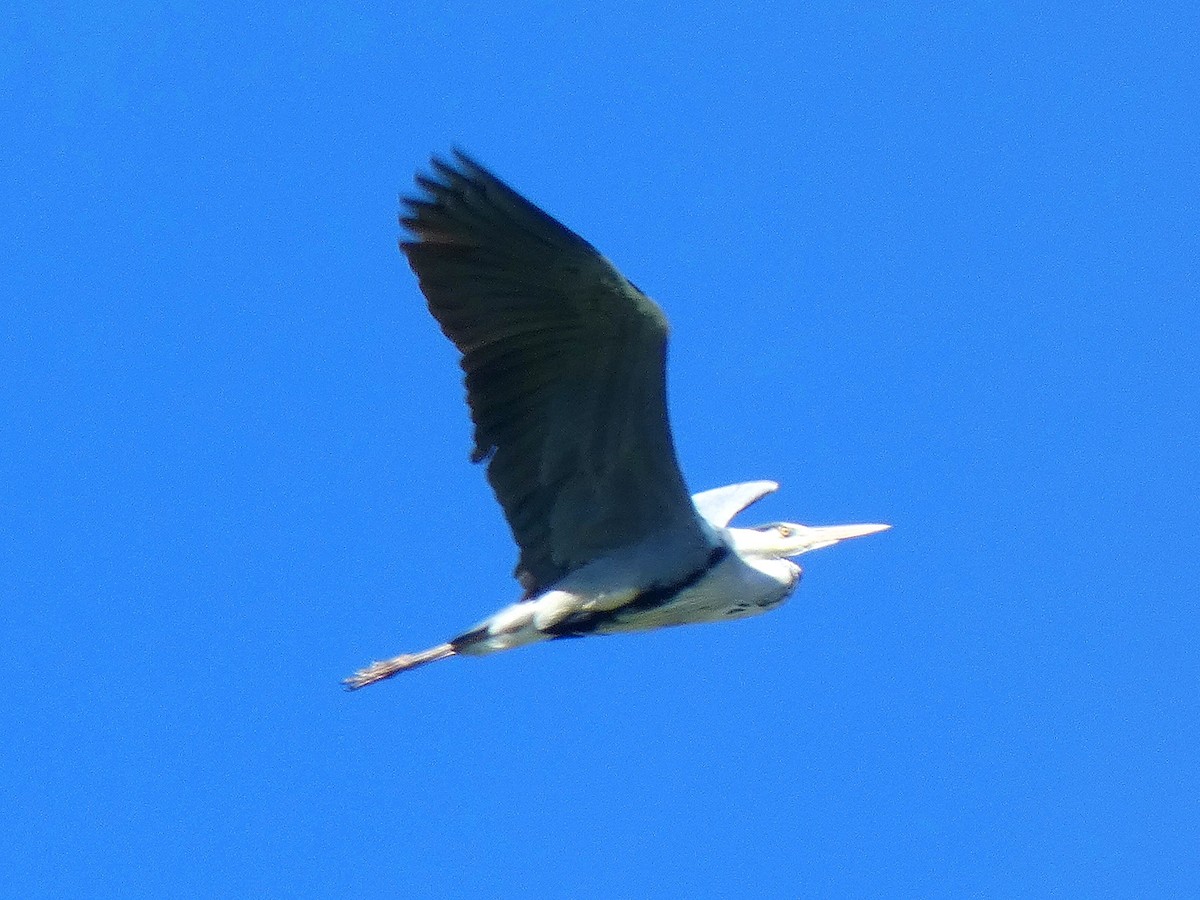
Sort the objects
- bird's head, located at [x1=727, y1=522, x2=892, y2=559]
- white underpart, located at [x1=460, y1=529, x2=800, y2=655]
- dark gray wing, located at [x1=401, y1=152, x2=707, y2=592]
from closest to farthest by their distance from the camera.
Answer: dark gray wing, located at [x1=401, y1=152, x2=707, y2=592] < white underpart, located at [x1=460, y1=529, x2=800, y2=655] < bird's head, located at [x1=727, y1=522, x2=892, y2=559]

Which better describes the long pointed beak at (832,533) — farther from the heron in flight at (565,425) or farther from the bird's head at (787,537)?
the heron in flight at (565,425)

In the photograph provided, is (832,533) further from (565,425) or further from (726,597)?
(565,425)

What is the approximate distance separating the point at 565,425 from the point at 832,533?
89.3 inches

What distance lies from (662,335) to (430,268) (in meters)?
1.07

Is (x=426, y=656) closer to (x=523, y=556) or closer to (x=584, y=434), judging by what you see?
(x=523, y=556)

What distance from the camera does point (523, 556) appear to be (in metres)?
9.08

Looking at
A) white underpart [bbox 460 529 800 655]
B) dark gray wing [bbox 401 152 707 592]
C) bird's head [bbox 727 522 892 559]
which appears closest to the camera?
dark gray wing [bbox 401 152 707 592]

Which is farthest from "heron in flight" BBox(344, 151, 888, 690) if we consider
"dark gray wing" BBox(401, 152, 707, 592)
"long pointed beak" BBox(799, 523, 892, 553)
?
"long pointed beak" BBox(799, 523, 892, 553)

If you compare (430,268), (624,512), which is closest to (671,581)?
(624,512)

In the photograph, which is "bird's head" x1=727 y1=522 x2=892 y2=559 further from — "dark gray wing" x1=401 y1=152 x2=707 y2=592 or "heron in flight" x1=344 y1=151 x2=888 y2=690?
"dark gray wing" x1=401 y1=152 x2=707 y2=592

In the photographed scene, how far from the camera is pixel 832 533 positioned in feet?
→ 33.8

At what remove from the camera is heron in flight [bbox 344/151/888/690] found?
8.30 meters

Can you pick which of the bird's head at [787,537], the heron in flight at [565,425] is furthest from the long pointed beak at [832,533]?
the heron in flight at [565,425]

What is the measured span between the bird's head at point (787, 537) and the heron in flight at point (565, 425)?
1.05 ft
